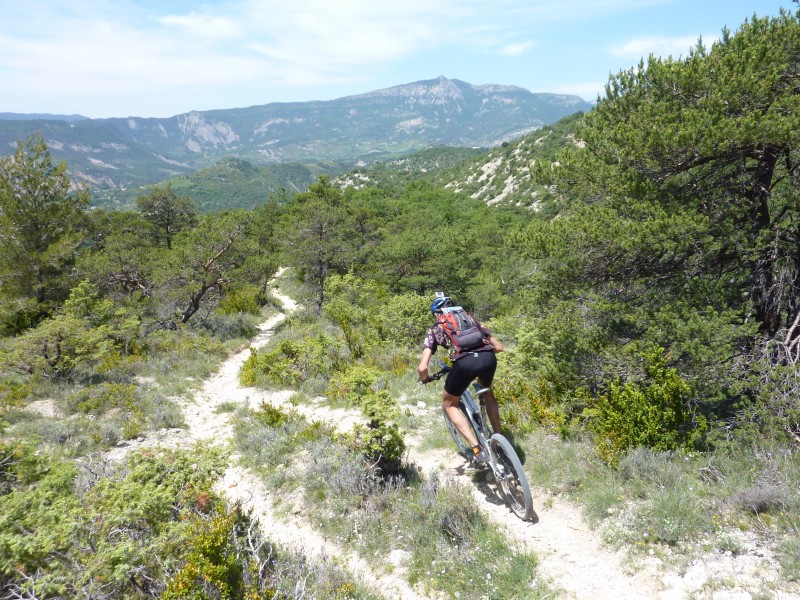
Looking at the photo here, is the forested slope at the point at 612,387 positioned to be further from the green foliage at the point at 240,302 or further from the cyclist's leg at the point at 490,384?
the green foliage at the point at 240,302

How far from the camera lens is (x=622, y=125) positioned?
19.8ft

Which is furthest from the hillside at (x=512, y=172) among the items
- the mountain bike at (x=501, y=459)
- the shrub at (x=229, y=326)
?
the mountain bike at (x=501, y=459)

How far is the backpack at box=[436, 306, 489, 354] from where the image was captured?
4.65 m

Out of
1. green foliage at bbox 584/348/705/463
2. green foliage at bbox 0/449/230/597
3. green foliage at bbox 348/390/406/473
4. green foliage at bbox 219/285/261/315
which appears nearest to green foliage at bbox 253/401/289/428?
green foliage at bbox 348/390/406/473

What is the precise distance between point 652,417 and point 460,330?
8.53 feet

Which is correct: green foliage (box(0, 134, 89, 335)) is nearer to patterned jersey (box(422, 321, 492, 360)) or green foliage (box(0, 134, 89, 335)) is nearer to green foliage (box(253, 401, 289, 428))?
green foliage (box(253, 401, 289, 428))

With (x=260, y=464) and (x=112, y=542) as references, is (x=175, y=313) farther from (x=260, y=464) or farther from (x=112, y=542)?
(x=112, y=542)

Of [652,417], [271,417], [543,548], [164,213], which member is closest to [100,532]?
[543,548]

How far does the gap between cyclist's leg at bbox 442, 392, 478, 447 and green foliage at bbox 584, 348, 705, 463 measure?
1642 mm

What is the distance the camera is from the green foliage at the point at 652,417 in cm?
491

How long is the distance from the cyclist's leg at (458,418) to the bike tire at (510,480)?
30 cm

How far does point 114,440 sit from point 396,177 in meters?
114

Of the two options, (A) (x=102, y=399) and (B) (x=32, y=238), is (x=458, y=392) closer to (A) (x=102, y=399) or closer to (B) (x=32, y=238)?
(A) (x=102, y=399)

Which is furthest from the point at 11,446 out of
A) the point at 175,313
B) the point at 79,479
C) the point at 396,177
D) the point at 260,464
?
the point at 396,177
